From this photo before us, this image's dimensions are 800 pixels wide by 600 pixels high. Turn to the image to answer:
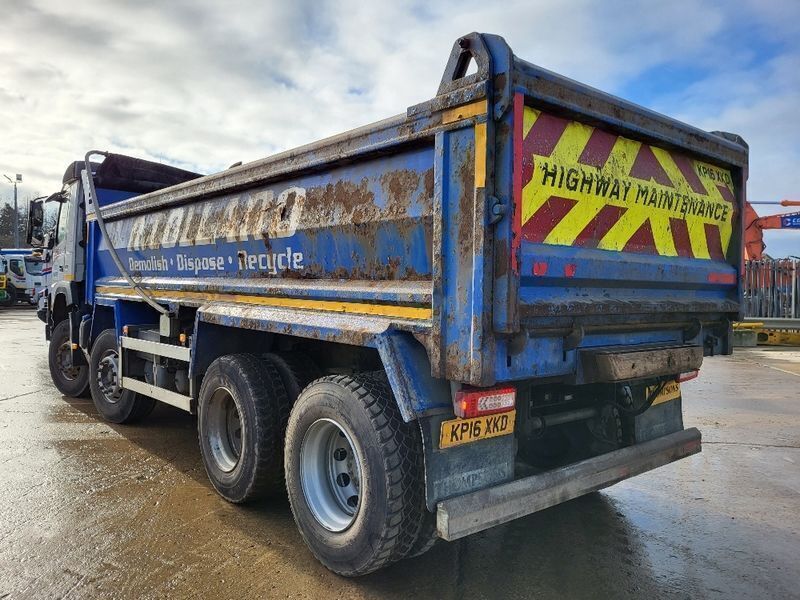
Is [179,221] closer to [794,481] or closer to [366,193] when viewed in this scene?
[366,193]

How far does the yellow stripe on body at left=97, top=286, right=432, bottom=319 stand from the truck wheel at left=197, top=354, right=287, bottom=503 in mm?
433

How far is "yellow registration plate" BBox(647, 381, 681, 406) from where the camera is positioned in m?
3.97

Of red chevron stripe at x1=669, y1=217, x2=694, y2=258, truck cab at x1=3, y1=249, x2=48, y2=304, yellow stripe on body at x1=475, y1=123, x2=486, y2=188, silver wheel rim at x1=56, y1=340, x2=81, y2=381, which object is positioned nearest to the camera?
yellow stripe on body at x1=475, y1=123, x2=486, y2=188

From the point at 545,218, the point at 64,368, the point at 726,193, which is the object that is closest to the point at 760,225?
the point at 726,193

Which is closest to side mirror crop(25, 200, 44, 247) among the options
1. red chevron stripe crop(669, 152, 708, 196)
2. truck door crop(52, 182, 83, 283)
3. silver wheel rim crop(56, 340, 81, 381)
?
truck door crop(52, 182, 83, 283)

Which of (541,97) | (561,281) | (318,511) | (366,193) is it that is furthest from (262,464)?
(541,97)

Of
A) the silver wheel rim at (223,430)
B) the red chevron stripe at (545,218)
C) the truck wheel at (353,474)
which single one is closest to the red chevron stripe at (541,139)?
the red chevron stripe at (545,218)

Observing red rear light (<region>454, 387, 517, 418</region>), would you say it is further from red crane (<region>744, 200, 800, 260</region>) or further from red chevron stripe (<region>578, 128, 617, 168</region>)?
red crane (<region>744, 200, 800, 260</region>)

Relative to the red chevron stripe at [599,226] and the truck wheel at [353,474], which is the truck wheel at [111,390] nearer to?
the truck wheel at [353,474]

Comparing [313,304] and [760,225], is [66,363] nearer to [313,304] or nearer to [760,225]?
[313,304]

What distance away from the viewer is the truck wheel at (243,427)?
382 cm

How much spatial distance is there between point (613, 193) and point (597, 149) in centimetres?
27

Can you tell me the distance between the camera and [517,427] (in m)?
3.26

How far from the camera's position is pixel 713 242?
4012mm
